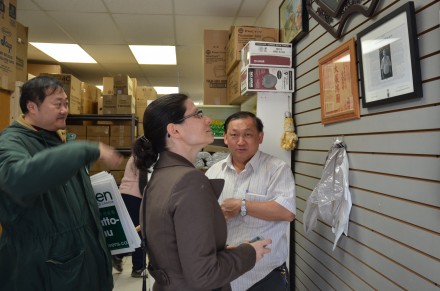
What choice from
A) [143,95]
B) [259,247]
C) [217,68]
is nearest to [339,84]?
[259,247]

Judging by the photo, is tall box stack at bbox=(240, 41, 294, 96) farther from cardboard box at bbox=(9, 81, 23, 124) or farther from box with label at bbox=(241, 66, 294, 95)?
cardboard box at bbox=(9, 81, 23, 124)

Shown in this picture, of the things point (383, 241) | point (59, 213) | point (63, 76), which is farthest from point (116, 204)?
point (63, 76)

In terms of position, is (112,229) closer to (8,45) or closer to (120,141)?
(8,45)

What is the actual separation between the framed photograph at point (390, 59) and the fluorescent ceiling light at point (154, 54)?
4.24m

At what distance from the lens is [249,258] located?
1101mm

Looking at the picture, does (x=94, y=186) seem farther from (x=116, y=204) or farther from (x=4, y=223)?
(x=4, y=223)

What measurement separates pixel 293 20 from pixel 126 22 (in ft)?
8.30

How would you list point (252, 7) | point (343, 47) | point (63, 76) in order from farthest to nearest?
point (63, 76) → point (252, 7) → point (343, 47)

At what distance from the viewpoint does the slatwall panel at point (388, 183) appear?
3.87 ft

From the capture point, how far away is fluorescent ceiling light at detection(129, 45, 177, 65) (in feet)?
17.5

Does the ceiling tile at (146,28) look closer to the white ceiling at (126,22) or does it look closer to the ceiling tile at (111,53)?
the white ceiling at (126,22)

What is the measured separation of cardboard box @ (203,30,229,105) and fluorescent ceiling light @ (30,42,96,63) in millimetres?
2737

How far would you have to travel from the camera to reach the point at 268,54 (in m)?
2.58

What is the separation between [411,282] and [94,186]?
155 cm
